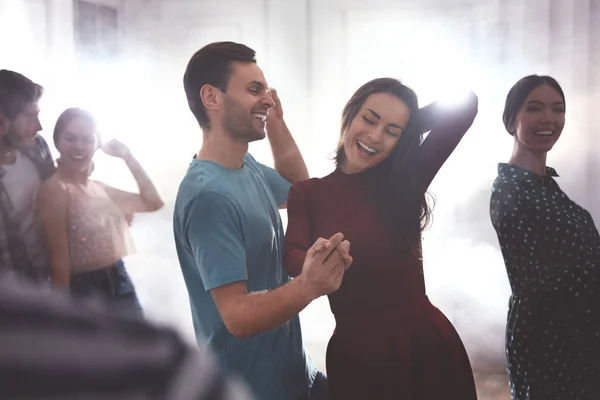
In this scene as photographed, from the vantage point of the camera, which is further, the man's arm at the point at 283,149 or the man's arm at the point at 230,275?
the man's arm at the point at 283,149

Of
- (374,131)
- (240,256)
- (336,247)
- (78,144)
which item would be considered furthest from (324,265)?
(78,144)

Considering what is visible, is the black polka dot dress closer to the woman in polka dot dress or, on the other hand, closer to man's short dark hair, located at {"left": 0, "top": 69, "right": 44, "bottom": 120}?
the woman in polka dot dress

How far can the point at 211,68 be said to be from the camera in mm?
994

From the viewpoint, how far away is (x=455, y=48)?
1063 millimetres

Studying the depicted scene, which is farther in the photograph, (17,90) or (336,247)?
(17,90)

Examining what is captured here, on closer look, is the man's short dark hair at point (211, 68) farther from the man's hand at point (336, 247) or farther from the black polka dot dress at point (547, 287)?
the black polka dot dress at point (547, 287)

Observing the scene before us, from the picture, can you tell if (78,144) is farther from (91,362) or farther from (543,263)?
(543,263)

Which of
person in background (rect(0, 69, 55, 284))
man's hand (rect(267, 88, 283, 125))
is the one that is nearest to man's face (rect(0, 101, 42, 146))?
person in background (rect(0, 69, 55, 284))

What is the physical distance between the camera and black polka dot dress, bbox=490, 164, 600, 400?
3.52ft

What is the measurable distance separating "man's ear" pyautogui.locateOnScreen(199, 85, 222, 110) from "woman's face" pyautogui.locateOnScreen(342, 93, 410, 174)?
0.71 ft

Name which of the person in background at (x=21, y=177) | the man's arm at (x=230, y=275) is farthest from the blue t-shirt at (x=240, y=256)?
the person in background at (x=21, y=177)

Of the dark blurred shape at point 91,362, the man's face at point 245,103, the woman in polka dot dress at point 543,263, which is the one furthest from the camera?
the woman in polka dot dress at point 543,263

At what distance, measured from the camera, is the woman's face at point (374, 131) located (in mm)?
990

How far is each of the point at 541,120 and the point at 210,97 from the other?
0.57 metres
